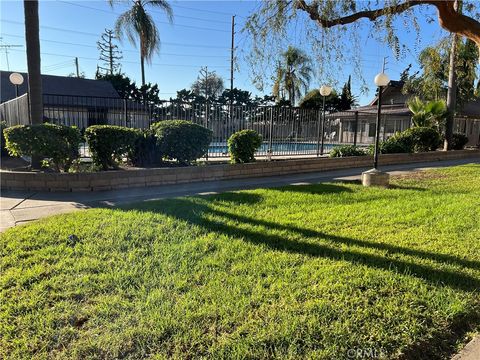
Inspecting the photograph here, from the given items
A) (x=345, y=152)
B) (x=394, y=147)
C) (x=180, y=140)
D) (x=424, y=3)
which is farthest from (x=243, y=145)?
(x=394, y=147)

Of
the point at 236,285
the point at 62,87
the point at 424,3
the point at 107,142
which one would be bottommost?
the point at 236,285

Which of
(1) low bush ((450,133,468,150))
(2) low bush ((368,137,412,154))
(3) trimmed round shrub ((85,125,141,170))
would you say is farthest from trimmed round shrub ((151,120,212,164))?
(1) low bush ((450,133,468,150))

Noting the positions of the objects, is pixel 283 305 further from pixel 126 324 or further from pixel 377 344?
pixel 126 324

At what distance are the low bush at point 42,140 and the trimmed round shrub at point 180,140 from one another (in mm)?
2108

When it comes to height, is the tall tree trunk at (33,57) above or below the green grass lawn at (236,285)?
above

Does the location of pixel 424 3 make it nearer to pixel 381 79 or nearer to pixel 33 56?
pixel 381 79

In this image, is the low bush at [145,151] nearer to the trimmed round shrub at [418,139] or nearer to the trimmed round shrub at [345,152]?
the trimmed round shrub at [345,152]

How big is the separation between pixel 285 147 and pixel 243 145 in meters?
3.31

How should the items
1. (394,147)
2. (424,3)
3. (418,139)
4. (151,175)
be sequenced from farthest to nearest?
(418,139)
(394,147)
(151,175)
(424,3)

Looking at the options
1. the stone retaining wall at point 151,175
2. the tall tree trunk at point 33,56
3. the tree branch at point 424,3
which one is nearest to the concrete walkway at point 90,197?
the stone retaining wall at point 151,175

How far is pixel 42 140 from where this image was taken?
712 centimetres

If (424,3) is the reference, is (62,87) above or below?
above

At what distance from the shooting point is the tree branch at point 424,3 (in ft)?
16.9

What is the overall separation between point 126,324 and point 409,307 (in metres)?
2.28
